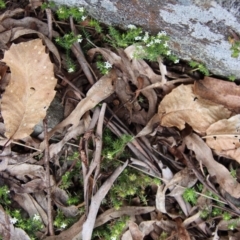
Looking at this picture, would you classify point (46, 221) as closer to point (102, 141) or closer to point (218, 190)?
point (102, 141)

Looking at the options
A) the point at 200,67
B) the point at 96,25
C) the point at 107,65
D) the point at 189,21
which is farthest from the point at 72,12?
the point at 200,67

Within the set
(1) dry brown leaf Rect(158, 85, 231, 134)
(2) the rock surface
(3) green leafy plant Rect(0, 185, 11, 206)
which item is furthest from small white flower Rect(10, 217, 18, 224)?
(2) the rock surface

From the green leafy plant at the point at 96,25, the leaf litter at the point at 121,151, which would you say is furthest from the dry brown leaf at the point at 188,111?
the green leafy plant at the point at 96,25

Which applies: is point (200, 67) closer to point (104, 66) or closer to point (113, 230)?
point (104, 66)

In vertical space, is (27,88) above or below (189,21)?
below

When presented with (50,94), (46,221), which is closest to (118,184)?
(46,221)

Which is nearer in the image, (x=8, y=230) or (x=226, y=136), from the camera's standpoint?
(x=226, y=136)

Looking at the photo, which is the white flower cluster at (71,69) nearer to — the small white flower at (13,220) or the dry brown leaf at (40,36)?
the dry brown leaf at (40,36)
